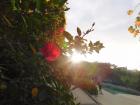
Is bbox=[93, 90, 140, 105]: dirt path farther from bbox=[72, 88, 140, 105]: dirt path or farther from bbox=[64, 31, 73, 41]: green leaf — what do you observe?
bbox=[64, 31, 73, 41]: green leaf

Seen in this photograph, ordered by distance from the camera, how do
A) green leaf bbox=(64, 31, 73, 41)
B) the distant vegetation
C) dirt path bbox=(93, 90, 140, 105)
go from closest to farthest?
green leaf bbox=(64, 31, 73, 41) → dirt path bbox=(93, 90, 140, 105) → the distant vegetation

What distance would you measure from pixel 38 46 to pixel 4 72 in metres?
0.36

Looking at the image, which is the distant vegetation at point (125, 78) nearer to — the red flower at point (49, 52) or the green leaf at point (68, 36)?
the green leaf at point (68, 36)

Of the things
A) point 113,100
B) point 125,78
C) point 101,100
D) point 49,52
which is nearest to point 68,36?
point 49,52

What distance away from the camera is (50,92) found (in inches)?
81.4

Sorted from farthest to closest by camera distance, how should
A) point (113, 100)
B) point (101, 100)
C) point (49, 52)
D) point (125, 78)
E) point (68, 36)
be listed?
1. point (125, 78)
2. point (113, 100)
3. point (101, 100)
4. point (68, 36)
5. point (49, 52)

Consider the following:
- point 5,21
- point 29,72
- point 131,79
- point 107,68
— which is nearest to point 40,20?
point 5,21

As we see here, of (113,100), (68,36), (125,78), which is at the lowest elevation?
(113,100)

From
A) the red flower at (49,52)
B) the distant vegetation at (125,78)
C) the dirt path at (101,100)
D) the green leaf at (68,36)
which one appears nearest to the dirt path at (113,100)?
the dirt path at (101,100)

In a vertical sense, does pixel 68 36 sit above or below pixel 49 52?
above

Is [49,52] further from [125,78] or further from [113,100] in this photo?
[125,78]

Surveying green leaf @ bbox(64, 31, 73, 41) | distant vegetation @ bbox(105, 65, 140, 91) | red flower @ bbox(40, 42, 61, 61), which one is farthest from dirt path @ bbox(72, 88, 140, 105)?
distant vegetation @ bbox(105, 65, 140, 91)

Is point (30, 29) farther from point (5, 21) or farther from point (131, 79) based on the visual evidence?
point (131, 79)

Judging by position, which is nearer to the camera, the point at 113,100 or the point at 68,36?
the point at 68,36
